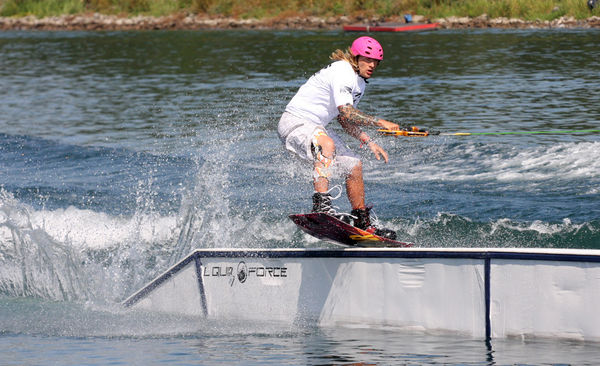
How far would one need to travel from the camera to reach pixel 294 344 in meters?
8.66

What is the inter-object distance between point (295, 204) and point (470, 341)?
5086mm

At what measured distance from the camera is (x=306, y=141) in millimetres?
9047

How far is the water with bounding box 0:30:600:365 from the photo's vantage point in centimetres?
866

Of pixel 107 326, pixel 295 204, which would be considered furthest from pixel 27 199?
pixel 107 326

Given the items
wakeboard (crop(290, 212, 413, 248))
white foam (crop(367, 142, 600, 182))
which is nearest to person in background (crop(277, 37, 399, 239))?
wakeboard (crop(290, 212, 413, 248))

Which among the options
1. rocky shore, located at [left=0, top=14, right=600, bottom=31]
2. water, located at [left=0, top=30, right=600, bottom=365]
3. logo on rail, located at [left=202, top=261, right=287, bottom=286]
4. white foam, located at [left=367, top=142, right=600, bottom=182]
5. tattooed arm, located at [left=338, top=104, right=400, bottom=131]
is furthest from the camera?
rocky shore, located at [left=0, top=14, right=600, bottom=31]

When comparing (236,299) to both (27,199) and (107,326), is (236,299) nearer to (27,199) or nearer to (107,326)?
(107,326)

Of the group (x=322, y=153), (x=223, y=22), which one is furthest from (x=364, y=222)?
(x=223, y=22)

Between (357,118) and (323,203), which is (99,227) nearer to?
(323,203)

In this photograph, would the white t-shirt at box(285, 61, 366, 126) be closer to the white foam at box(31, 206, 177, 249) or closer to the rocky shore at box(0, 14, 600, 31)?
the white foam at box(31, 206, 177, 249)

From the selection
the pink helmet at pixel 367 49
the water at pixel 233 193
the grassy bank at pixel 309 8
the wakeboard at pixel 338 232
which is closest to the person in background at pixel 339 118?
the pink helmet at pixel 367 49

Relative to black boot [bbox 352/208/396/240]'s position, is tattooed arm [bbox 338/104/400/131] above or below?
above

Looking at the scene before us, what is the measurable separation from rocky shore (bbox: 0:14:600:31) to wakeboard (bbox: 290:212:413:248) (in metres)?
36.7

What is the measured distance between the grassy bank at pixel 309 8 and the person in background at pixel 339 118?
123 feet
